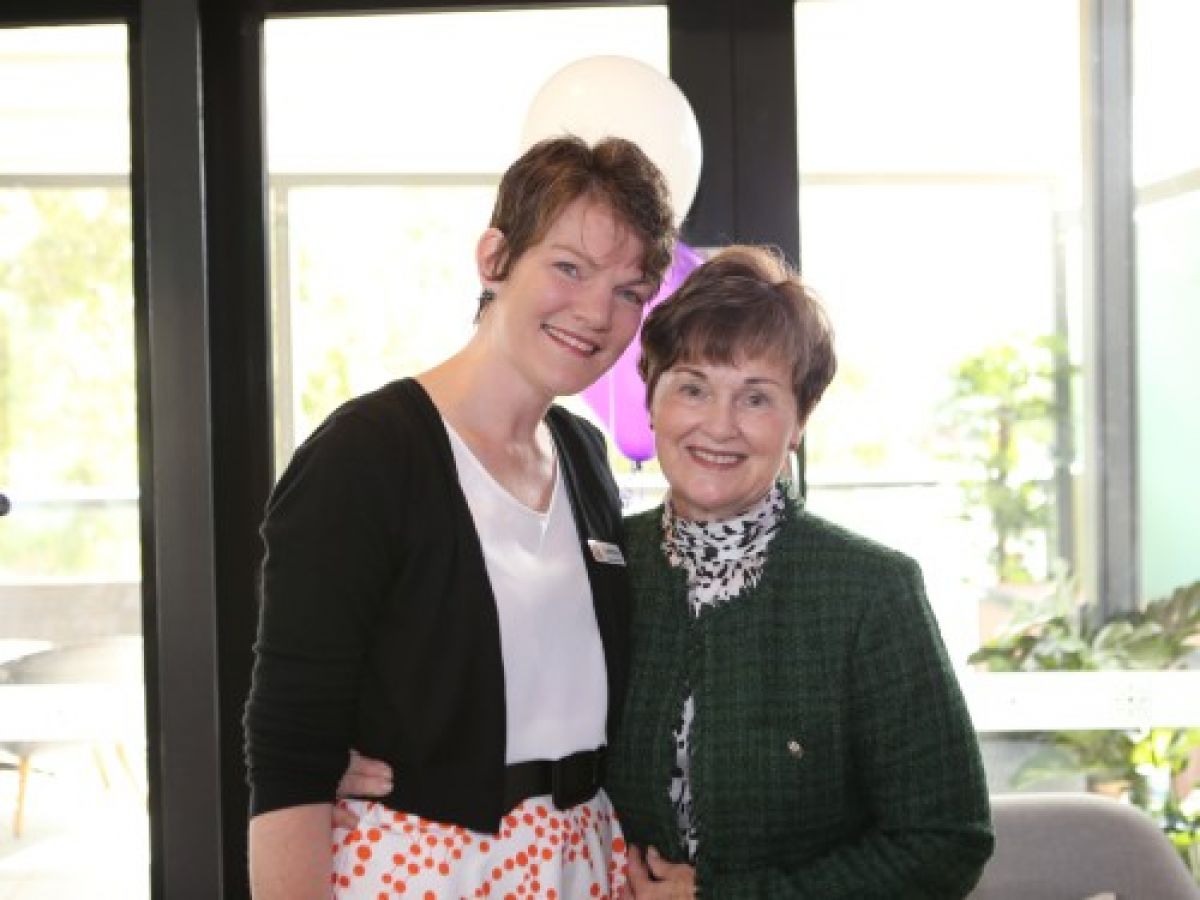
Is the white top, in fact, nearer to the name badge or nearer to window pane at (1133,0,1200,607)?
the name badge

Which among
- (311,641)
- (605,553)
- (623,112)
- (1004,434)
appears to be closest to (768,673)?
(605,553)

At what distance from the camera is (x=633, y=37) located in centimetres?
314

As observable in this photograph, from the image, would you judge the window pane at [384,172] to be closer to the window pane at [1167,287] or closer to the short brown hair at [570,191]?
the window pane at [1167,287]

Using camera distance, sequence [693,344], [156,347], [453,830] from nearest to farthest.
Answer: [453,830]
[693,344]
[156,347]

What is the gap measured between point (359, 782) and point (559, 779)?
0.74 ft

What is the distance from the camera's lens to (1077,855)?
7.09ft

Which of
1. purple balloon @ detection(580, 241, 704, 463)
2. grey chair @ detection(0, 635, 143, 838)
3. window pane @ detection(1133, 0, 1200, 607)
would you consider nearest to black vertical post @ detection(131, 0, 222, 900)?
grey chair @ detection(0, 635, 143, 838)

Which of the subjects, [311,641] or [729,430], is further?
[729,430]

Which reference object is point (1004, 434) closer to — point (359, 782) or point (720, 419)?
point (720, 419)

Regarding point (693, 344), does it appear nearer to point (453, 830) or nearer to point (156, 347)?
point (453, 830)

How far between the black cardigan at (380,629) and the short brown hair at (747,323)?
303 millimetres

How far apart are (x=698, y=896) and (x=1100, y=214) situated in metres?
2.19

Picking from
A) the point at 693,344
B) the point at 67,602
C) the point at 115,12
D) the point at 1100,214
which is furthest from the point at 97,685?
the point at 1100,214

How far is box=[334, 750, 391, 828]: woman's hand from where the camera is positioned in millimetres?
1555
